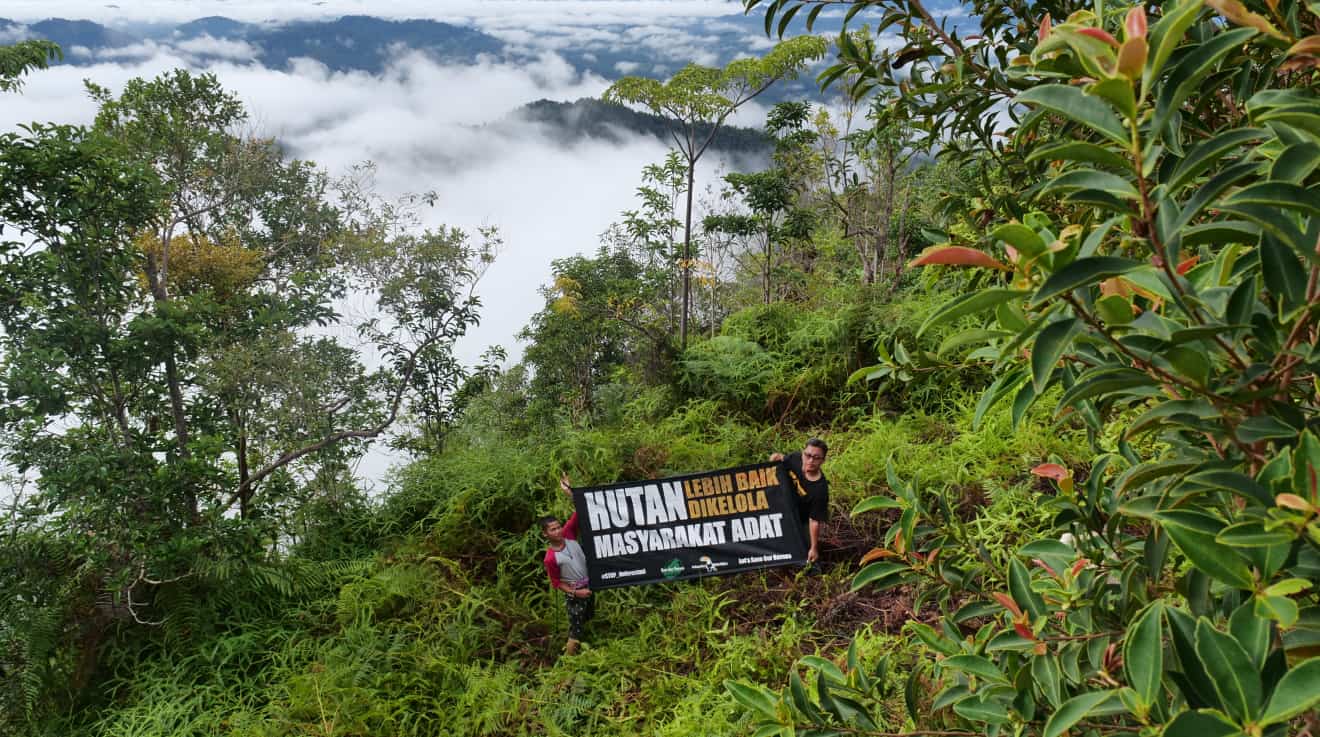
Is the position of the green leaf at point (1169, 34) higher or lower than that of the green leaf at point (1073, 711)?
higher

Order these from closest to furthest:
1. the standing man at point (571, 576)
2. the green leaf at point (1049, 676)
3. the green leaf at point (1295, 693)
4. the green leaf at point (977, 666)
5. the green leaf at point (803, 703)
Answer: the green leaf at point (1295, 693), the green leaf at point (1049, 676), the green leaf at point (977, 666), the green leaf at point (803, 703), the standing man at point (571, 576)

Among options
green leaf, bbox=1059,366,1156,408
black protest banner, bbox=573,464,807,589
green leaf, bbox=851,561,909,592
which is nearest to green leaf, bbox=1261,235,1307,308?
green leaf, bbox=1059,366,1156,408

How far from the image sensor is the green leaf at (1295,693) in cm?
52

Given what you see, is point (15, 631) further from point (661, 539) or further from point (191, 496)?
point (661, 539)

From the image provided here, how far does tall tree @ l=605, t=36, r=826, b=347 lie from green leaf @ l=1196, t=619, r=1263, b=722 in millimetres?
7496

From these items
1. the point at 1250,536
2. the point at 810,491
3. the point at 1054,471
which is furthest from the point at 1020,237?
the point at 810,491

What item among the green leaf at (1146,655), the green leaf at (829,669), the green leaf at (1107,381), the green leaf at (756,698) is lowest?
the green leaf at (829,669)

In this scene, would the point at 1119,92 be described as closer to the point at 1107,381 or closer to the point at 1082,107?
the point at 1082,107

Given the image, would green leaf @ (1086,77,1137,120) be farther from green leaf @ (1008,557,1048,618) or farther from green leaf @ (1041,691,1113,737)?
green leaf @ (1008,557,1048,618)

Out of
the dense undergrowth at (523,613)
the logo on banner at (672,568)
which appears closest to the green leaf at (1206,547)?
the dense undergrowth at (523,613)

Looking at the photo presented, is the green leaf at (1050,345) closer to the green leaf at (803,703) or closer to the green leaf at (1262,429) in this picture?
the green leaf at (1262,429)

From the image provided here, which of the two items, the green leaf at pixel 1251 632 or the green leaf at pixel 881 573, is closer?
the green leaf at pixel 1251 632

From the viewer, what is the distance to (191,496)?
171 inches

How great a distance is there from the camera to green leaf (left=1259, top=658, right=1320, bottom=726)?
517mm
